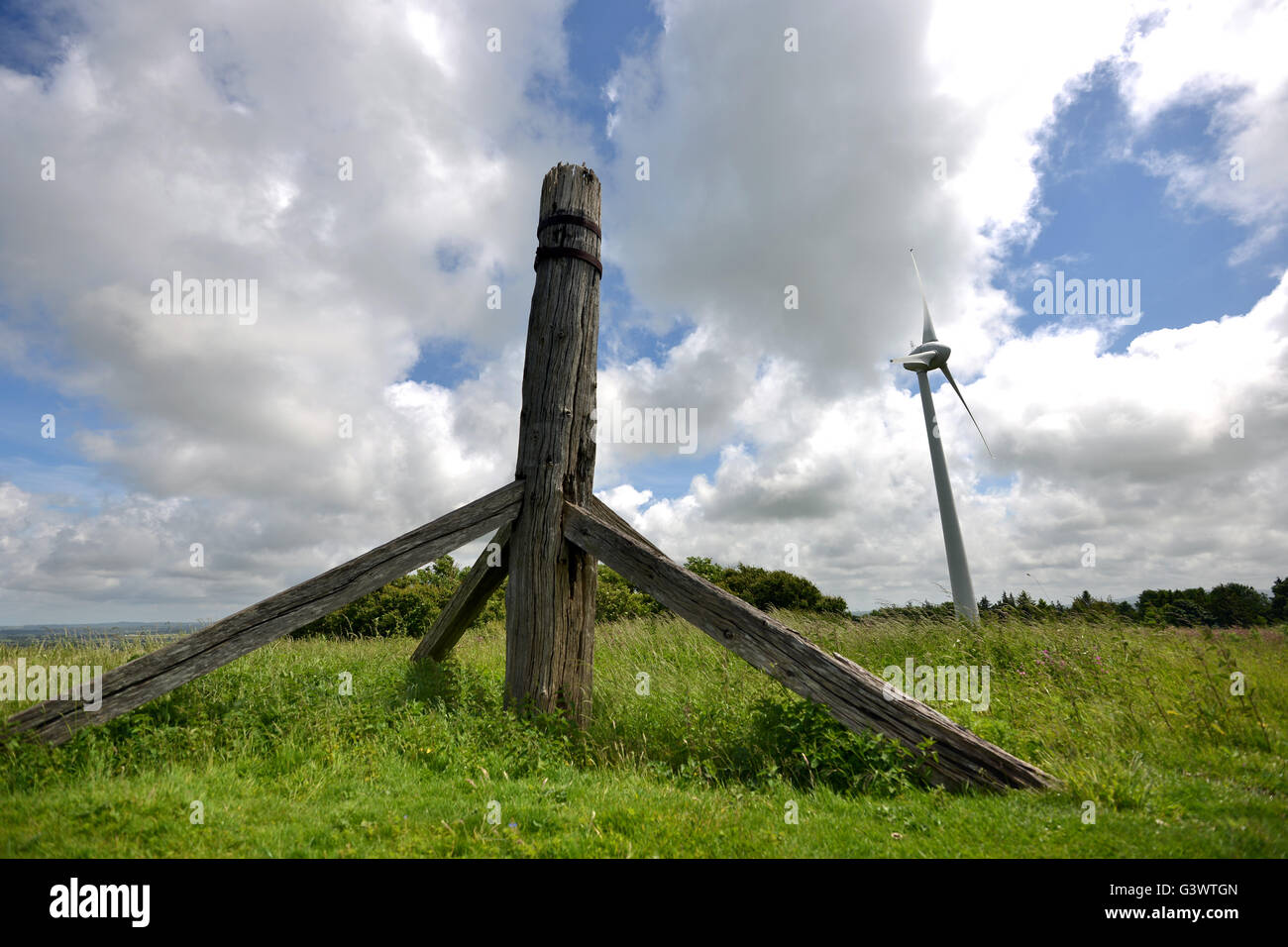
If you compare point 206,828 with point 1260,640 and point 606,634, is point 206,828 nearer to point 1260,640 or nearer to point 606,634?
point 606,634

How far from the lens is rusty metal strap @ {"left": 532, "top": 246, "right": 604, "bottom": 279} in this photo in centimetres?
630

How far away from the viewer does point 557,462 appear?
603 cm

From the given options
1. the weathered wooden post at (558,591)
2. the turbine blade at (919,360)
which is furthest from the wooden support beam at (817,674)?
the turbine blade at (919,360)

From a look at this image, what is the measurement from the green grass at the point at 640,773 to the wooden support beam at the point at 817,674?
0.17 meters

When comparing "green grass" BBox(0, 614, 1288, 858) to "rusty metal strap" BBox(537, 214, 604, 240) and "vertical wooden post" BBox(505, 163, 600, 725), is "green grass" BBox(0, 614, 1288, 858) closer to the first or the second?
"vertical wooden post" BBox(505, 163, 600, 725)

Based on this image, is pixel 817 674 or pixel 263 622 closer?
pixel 817 674

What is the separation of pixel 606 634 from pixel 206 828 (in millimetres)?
7689

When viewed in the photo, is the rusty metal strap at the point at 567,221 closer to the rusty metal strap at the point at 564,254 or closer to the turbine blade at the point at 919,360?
the rusty metal strap at the point at 564,254

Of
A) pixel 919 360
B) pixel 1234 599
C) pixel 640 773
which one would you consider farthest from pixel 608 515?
pixel 1234 599

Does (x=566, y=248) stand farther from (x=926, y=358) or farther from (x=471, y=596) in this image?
(x=926, y=358)

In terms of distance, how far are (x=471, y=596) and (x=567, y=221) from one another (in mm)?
4046

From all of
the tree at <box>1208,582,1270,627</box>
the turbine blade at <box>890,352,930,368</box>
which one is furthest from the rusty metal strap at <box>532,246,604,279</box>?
the tree at <box>1208,582,1270,627</box>

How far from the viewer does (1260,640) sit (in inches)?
296
